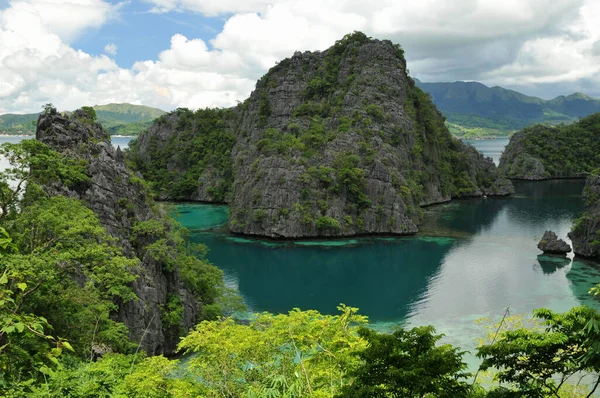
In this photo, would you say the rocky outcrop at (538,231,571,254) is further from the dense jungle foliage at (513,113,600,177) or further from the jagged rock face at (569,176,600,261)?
the dense jungle foliage at (513,113,600,177)

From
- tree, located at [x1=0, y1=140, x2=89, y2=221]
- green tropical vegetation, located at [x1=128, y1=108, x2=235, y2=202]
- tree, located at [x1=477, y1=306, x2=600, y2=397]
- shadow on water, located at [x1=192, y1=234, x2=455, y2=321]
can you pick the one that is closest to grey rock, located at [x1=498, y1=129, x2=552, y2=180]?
shadow on water, located at [x1=192, y1=234, x2=455, y2=321]

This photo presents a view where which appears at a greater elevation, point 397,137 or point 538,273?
point 397,137

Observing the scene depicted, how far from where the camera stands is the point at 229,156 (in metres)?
104

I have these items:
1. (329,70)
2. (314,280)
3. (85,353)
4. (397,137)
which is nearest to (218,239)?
(314,280)

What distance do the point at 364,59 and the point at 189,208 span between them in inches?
1914

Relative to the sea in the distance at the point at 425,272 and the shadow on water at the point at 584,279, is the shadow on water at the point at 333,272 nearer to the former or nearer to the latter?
the sea in the distance at the point at 425,272

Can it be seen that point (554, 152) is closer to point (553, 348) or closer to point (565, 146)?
point (565, 146)

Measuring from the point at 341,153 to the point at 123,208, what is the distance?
153 feet

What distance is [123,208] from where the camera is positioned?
103ft

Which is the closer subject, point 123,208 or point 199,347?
point 199,347

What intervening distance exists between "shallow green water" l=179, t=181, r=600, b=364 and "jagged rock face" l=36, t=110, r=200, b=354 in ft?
38.8

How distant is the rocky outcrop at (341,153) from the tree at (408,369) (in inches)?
2047

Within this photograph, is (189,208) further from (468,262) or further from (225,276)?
(468,262)

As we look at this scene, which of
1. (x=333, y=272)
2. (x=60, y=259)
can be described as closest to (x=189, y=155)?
(x=333, y=272)
